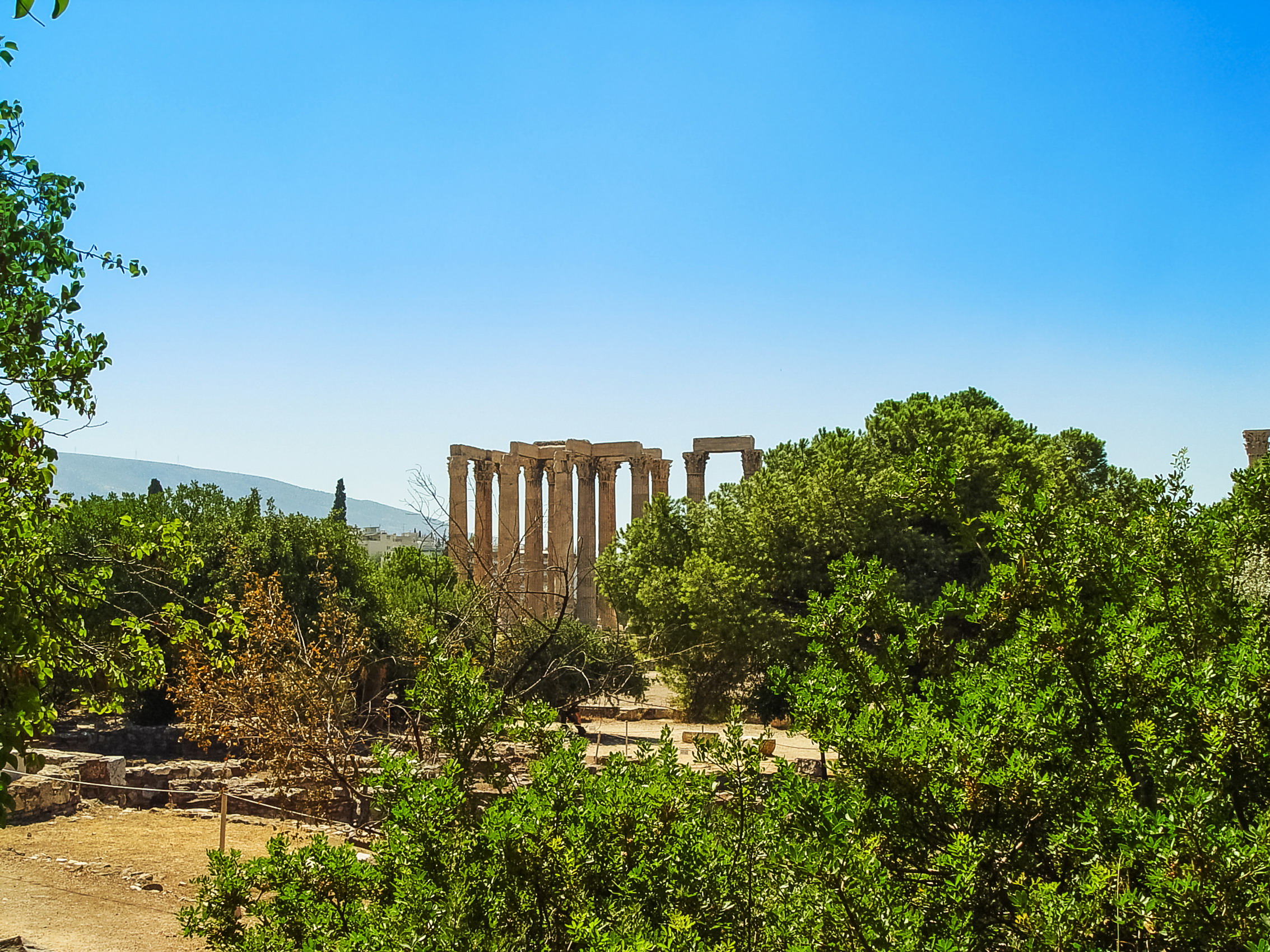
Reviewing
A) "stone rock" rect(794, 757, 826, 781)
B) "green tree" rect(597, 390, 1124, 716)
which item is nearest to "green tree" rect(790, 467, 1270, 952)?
"stone rock" rect(794, 757, 826, 781)

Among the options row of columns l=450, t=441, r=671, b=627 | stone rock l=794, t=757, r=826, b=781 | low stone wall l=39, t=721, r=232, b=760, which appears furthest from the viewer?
row of columns l=450, t=441, r=671, b=627

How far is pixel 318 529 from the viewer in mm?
28891

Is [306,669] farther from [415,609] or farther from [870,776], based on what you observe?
[415,609]

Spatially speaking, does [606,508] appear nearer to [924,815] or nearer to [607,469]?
[607,469]

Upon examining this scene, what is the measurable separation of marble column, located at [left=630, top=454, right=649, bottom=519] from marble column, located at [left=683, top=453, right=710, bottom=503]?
1.86 metres

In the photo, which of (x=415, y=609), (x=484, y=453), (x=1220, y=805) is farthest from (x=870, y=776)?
(x=484, y=453)

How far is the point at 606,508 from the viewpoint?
47.2 meters

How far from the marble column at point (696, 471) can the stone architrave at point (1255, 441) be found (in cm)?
2261

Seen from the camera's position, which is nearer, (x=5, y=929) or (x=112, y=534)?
(x=5, y=929)

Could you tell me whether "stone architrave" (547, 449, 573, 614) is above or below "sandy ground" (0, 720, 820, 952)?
above

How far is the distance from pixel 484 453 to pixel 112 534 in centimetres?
1917

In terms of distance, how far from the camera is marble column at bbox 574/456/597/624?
45.2 m

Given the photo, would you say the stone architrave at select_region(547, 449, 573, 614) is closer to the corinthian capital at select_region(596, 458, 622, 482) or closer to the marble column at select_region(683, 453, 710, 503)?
the corinthian capital at select_region(596, 458, 622, 482)

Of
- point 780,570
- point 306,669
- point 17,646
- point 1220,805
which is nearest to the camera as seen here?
point 1220,805
